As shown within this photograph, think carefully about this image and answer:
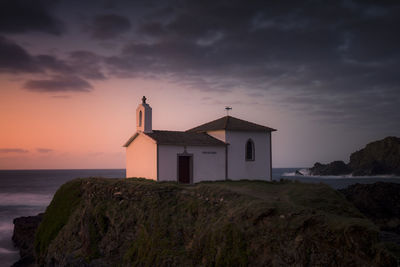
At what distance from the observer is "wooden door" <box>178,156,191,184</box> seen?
24.1 meters

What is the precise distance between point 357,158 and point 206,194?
95085 mm

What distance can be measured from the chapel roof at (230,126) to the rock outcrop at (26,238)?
15.4 meters

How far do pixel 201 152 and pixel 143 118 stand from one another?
5004 mm

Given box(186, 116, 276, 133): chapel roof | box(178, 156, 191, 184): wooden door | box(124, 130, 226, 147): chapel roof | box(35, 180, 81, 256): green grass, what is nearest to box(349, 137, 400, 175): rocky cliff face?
box(186, 116, 276, 133): chapel roof

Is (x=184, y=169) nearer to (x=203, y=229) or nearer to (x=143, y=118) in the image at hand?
(x=143, y=118)

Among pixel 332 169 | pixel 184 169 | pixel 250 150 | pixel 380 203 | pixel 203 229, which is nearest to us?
pixel 203 229

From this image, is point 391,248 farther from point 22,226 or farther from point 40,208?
point 40,208

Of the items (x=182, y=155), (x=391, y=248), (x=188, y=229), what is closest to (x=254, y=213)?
(x=188, y=229)

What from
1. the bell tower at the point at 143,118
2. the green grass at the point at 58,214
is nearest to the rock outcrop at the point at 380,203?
the bell tower at the point at 143,118

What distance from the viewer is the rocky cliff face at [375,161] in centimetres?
8850

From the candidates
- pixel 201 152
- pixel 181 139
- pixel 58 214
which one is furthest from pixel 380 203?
pixel 58 214

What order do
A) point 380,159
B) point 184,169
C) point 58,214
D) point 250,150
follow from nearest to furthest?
point 58,214, point 184,169, point 250,150, point 380,159

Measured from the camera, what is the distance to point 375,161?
9150 cm

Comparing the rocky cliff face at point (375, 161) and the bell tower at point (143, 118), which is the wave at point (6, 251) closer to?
the bell tower at point (143, 118)
